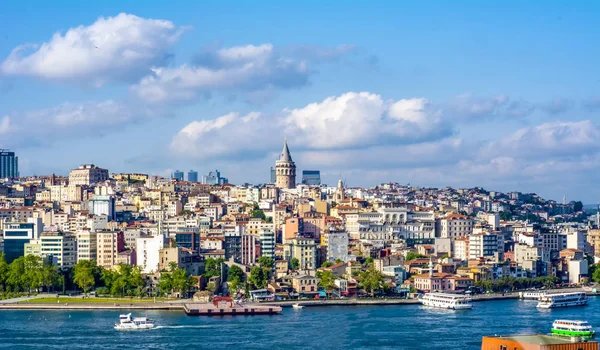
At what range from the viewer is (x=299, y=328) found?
31.2 metres

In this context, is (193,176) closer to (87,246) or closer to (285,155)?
(285,155)

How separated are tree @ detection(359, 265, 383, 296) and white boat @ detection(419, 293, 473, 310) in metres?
2.04

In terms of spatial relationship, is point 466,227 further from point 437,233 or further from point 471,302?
point 471,302

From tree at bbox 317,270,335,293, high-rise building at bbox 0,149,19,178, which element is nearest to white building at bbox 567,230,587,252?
tree at bbox 317,270,335,293

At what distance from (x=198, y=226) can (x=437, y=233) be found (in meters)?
10.5

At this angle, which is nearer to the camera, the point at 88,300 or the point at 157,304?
the point at 157,304

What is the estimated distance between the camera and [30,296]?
133 feet

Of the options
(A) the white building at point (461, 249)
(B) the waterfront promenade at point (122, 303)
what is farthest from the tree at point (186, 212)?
(B) the waterfront promenade at point (122, 303)

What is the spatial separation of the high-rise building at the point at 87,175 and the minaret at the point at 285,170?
34.4 feet

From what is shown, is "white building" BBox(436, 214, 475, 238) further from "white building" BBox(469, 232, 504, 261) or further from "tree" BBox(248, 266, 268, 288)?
"tree" BBox(248, 266, 268, 288)

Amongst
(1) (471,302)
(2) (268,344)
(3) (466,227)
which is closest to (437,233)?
(3) (466,227)

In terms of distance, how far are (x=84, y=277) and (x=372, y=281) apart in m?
9.30

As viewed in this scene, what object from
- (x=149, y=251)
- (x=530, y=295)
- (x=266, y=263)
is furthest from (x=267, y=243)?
(x=530, y=295)

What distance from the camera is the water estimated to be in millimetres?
28016
